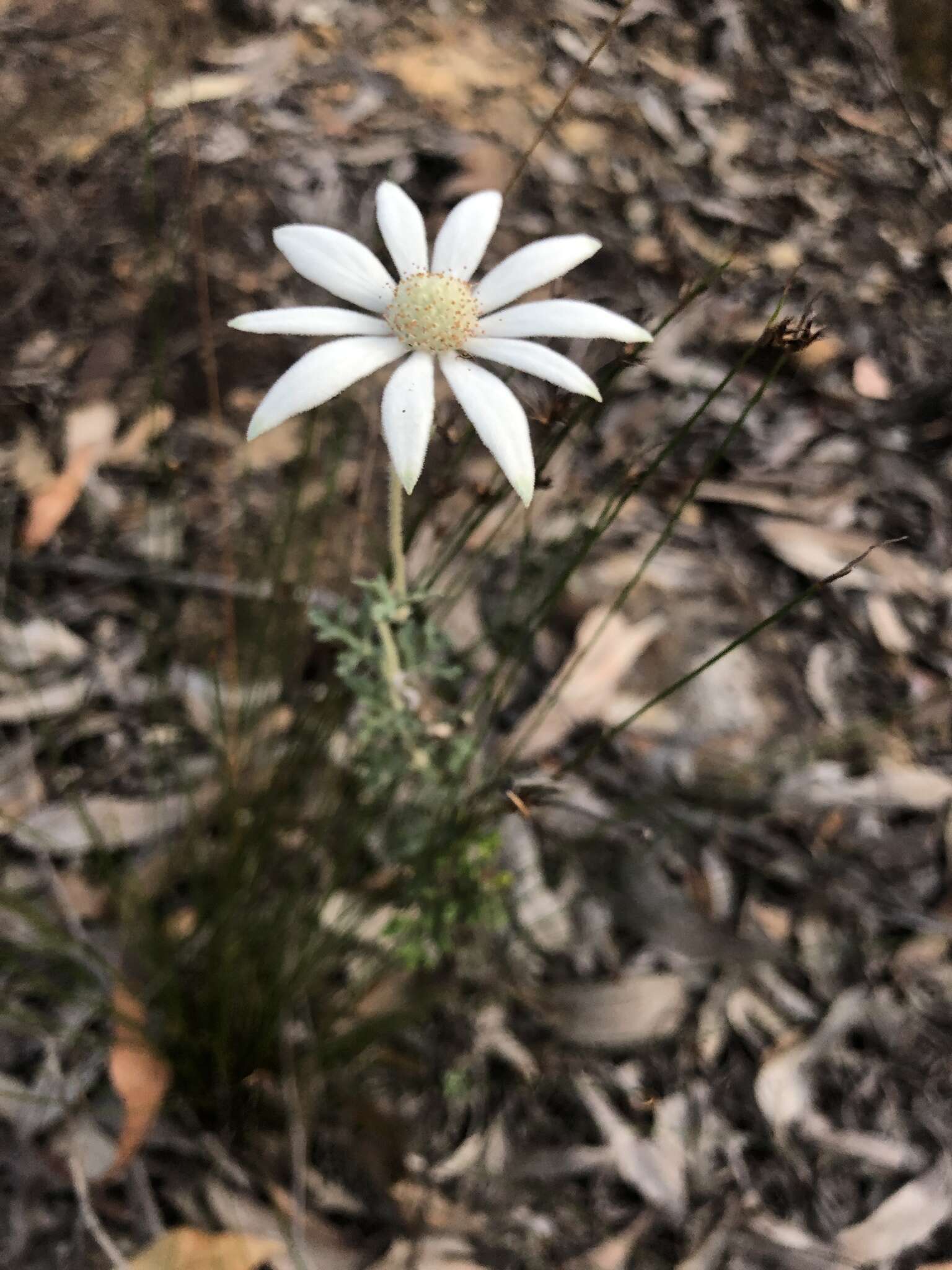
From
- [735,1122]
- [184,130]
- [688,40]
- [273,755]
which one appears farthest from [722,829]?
[688,40]

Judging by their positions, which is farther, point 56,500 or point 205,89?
point 205,89

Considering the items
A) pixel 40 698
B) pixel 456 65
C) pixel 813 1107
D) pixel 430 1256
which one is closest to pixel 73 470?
pixel 40 698

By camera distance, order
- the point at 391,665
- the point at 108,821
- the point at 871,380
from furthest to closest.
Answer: the point at 871,380 < the point at 108,821 < the point at 391,665

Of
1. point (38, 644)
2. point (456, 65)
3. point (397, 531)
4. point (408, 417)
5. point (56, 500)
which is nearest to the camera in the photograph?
point (408, 417)

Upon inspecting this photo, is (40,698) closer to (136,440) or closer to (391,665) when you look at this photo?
(136,440)

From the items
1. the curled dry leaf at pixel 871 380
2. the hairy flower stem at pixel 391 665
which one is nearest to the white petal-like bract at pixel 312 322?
the hairy flower stem at pixel 391 665

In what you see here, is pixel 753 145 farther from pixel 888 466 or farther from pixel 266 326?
pixel 266 326

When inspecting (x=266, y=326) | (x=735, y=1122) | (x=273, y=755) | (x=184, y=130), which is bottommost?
(x=735, y=1122)
